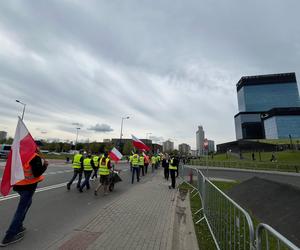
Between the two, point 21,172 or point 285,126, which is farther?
point 285,126

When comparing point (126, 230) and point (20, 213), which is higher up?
point (20, 213)

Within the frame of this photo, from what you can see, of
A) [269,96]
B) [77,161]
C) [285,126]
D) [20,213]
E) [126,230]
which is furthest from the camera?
[269,96]

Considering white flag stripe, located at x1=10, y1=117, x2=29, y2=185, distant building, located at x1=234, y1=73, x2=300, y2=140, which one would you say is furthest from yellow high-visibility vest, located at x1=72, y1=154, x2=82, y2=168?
distant building, located at x1=234, y1=73, x2=300, y2=140

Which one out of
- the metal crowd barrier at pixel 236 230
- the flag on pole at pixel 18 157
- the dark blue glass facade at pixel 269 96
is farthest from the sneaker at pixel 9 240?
the dark blue glass facade at pixel 269 96

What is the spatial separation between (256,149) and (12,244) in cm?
8619

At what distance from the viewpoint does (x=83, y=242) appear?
4.33 meters

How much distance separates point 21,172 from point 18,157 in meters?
0.30

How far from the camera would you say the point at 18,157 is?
4.30m

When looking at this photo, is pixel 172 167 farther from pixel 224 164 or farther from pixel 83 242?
pixel 224 164

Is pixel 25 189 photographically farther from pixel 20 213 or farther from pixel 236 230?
pixel 236 230

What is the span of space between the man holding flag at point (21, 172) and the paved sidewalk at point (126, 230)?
0.90 meters

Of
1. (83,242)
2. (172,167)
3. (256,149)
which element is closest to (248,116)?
(256,149)

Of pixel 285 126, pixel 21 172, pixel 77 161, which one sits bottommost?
pixel 21 172

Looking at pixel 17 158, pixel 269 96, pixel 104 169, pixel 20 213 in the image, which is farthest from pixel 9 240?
pixel 269 96
